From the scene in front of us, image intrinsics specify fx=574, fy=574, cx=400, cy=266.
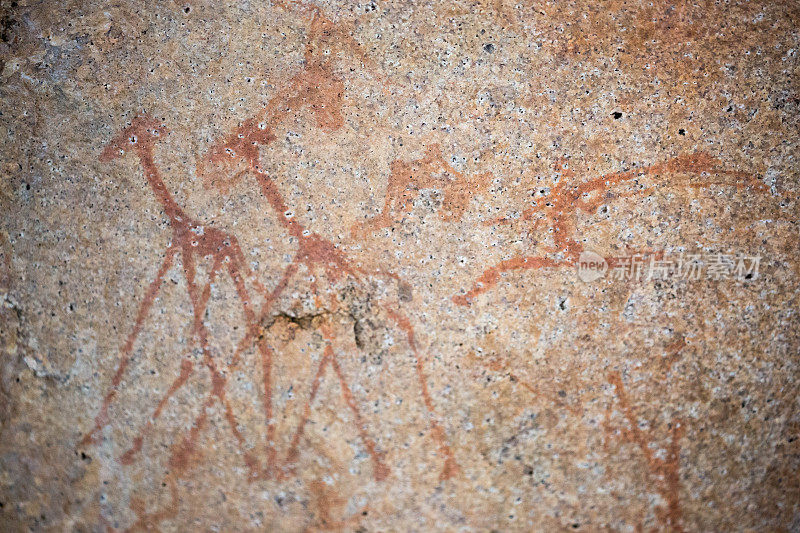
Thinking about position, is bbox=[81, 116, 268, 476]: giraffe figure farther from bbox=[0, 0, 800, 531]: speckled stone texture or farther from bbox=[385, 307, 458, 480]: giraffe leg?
bbox=[385, 307, 458, 480]: giraffe leg

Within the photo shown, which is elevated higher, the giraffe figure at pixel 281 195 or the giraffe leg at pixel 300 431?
the giraffe figure at pixel 281 195

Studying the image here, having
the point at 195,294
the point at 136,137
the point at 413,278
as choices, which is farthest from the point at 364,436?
the point at 136,137

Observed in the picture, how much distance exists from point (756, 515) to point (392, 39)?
1.28 meters

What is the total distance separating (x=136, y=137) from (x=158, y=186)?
12cm

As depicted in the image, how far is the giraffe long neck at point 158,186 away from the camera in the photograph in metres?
1.21

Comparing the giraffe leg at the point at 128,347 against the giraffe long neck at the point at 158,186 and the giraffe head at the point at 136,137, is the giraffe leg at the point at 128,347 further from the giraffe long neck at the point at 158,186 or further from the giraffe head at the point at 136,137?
the giraffe head at the point at 136,137

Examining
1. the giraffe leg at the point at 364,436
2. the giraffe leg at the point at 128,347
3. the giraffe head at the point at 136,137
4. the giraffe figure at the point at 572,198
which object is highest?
the giraffe head at the point at 136,137

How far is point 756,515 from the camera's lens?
1229 mm

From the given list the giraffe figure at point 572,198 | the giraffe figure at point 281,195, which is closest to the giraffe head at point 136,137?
the giraffe figure at point 281,195

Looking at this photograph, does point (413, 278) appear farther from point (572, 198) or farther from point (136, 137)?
point (136, 137)

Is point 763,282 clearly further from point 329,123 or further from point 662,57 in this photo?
point 329,123

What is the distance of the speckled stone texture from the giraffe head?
10 mm

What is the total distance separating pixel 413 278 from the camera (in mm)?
1209

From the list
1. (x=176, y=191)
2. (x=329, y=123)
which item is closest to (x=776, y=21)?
(x=329, y=123)
